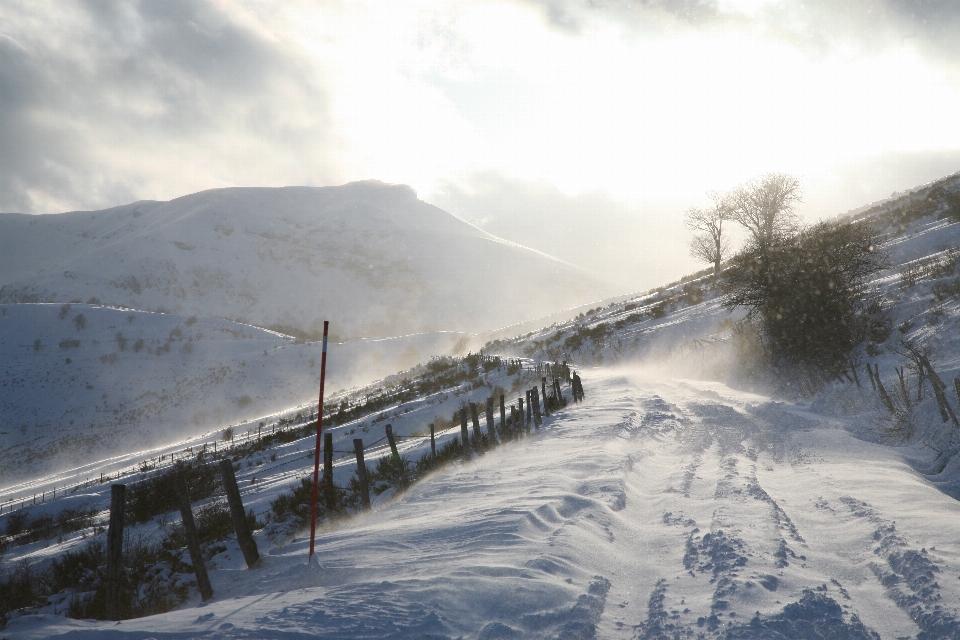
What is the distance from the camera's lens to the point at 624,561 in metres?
5.17

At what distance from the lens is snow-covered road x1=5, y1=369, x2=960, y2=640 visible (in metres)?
3.80

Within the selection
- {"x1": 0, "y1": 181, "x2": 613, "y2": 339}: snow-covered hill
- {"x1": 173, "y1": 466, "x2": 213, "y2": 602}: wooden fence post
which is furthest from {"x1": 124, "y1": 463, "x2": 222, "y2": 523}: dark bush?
{"x1": 0, "y1": 181, "x2": 613, "y2": 339}: snow-covered hill

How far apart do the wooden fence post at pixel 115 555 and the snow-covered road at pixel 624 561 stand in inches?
38.8

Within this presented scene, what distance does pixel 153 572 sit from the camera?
739 cm

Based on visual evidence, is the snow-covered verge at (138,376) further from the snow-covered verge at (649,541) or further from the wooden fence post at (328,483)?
the snow-covered verge at (649,541)

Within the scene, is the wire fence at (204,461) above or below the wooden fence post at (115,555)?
below

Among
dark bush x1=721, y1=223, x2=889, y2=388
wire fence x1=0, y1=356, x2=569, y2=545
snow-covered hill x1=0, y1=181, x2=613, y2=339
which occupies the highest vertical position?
snow-covered hill x1=0, y1=181, x2=613, y2=339

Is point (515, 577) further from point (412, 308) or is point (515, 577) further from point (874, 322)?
point (412, 308)

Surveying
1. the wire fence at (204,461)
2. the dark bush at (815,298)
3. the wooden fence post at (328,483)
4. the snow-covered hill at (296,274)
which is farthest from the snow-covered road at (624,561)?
the snow-covered hill at (296,274)

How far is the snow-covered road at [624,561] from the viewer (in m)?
3.80

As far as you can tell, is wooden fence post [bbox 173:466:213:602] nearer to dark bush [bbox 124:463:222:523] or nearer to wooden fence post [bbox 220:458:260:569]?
wooden fence post [bbox 220:458:260:569]

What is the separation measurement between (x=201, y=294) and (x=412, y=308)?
60.4 metres

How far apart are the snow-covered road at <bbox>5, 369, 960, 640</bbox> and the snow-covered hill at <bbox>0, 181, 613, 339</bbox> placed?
125m

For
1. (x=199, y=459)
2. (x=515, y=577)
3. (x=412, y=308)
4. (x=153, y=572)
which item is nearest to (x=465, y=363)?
(x=199, y=459)
